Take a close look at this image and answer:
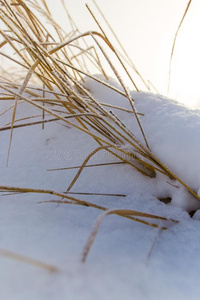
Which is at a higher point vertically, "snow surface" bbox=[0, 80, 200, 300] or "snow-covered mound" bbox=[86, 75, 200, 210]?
"snow-covered mound" bbox=[86, 75, 200, 210]

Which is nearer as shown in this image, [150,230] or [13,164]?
[150,230]

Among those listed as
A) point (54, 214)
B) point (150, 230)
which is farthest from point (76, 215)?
point (150, 230)

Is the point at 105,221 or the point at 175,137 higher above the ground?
the point at 175,137

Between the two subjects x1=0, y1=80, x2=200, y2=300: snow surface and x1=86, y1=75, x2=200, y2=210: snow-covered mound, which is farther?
x1=86, y1=75, x2=200, y2=210: snow-covered mound

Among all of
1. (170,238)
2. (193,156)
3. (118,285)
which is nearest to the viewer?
(118,285)

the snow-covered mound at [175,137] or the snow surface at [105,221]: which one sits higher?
the snow-covered mound at [175,137]

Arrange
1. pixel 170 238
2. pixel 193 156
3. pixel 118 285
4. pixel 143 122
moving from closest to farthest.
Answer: pixel 118 285, pixel 170 238, pixel 193 156, pixel 143 122

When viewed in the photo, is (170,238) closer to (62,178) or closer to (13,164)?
(62,178)

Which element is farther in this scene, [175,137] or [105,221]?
[175,137]
